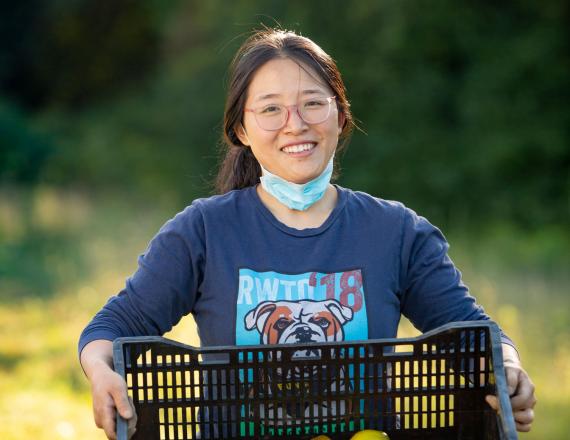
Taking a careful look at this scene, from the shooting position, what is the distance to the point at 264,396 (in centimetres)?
213

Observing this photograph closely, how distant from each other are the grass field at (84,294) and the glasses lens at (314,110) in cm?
226

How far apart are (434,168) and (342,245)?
10.4 metres

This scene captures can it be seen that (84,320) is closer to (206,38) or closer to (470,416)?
(470,416)

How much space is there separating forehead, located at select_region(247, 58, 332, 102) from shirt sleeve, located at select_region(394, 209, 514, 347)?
1.41 feet

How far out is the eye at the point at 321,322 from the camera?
93.9 inches

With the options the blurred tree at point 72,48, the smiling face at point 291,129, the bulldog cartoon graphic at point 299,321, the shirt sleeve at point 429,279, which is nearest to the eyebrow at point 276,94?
the smiling face at point 291,129

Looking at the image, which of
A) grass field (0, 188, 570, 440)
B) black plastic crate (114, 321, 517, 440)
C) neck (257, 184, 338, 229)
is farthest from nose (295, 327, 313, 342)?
grass field (0, 188, 570, 440)

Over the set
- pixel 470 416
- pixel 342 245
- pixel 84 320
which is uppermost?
pixel 84 320

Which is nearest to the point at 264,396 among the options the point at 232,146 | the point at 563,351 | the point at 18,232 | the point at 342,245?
the point at 342,245

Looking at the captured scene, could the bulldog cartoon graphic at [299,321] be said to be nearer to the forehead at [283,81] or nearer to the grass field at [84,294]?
the forehead at [283,81]

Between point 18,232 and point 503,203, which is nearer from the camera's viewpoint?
point 18,232

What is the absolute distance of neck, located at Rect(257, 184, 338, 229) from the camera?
8.30 ft

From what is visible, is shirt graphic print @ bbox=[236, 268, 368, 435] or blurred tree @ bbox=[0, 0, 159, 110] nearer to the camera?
shirt graphic print @ bbox=[236, 268, 368, 435]

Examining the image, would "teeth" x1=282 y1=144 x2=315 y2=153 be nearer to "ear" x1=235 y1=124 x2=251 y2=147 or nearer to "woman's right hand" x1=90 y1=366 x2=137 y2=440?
"ear" x1=235 y1=124 x2=251 y2=147
